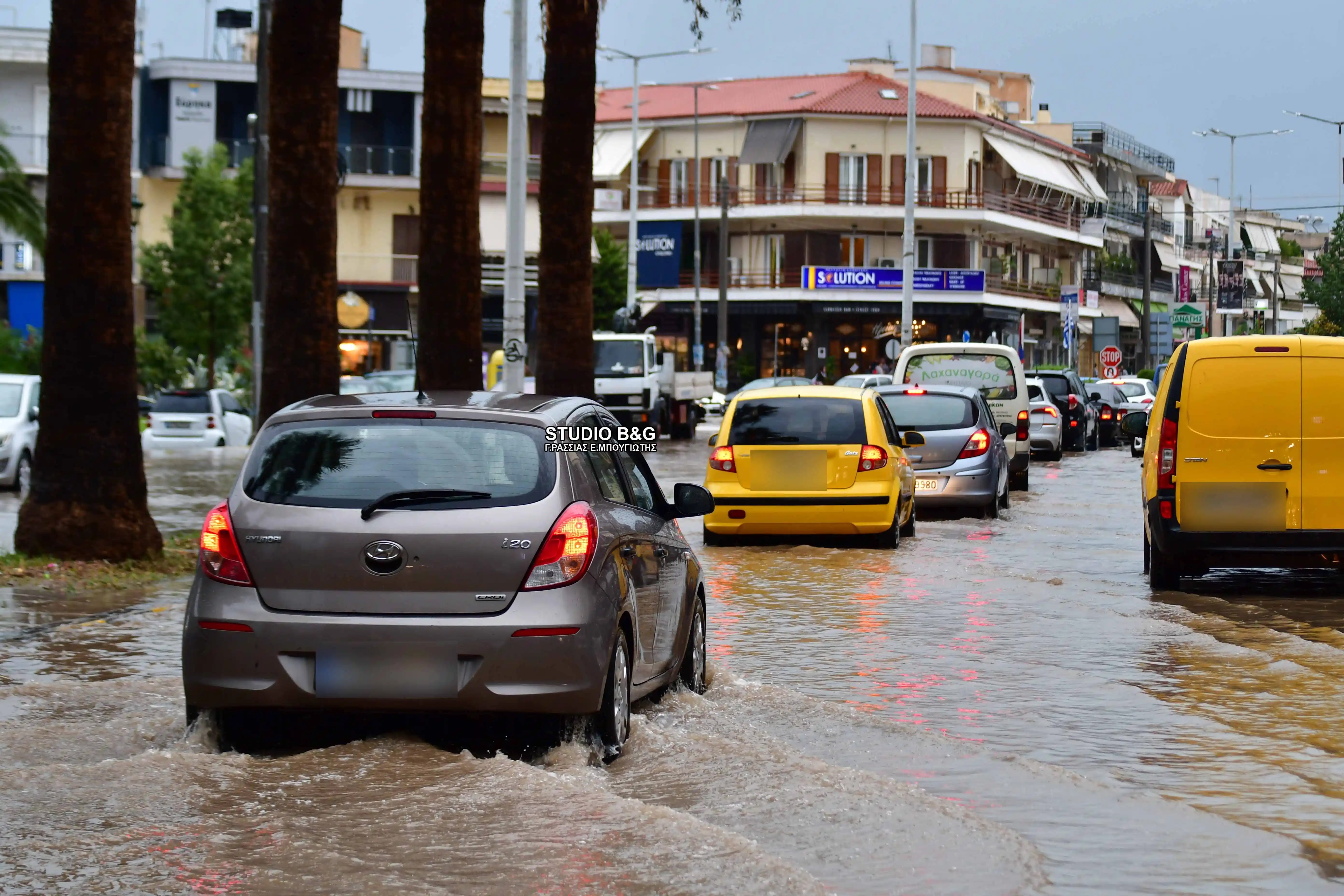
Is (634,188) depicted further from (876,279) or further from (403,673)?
(403,673)

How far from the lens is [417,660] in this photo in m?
7.14

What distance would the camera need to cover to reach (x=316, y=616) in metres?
7.23

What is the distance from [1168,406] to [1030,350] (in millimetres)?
76777

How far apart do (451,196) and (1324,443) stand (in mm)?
9634

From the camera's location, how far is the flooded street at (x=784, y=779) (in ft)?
19.3

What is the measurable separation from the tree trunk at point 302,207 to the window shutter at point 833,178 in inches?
2351

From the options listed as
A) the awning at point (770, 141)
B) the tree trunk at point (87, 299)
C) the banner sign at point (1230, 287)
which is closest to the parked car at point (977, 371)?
the tree trunk at point (87, 299)

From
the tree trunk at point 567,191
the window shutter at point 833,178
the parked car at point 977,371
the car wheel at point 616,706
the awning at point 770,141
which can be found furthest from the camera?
the window shutter at point 833,178

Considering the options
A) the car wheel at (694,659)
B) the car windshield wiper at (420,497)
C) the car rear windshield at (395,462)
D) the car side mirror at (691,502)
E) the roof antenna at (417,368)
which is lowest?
the car wheel at (694,659)

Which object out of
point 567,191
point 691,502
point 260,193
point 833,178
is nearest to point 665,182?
point 833,178

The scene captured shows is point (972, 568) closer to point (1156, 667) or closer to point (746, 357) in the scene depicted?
point (1156, 667)

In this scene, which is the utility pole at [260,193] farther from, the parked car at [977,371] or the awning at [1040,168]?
the awning at [1040,168]

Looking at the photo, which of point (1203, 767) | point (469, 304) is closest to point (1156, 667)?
point (1203, 767)

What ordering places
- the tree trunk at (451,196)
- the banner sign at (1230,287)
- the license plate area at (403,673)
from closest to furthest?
the license plate area at (403,673) < the tree trunk at (451,196) < the banner sign at (1230,287)
